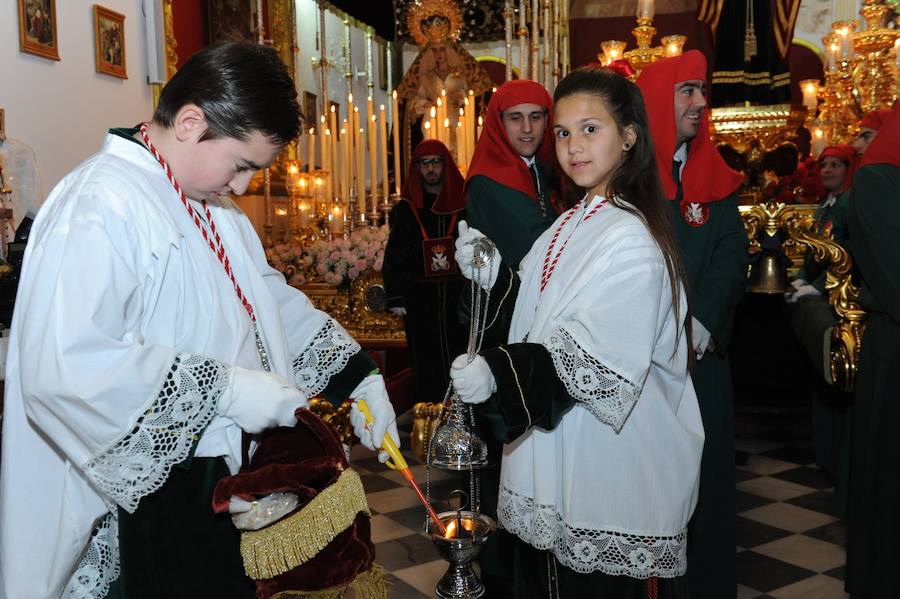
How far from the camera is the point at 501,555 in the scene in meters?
3.12

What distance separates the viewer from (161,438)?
55.9 inches

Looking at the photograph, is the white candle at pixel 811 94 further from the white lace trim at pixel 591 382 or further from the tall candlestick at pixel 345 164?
the white lace trim at pixel 591 382

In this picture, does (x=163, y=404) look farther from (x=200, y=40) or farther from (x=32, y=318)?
(x=200, y=40)

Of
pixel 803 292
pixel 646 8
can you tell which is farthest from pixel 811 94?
pixel 803 292

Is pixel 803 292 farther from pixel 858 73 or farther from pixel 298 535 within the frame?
pixel 298 535

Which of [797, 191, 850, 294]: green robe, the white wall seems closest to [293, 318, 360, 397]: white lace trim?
[797, 191, 850, 294]: green robe

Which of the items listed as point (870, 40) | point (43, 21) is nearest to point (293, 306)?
point (43, 21)

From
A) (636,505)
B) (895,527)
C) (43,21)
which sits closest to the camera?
(636,505)

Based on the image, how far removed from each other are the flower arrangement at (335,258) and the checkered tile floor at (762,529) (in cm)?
120

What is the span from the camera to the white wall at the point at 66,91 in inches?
187

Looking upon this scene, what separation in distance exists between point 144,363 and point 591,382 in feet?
2.96

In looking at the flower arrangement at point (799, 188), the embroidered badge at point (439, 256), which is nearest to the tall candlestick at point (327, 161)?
the embroidered badge at point (439, 256)

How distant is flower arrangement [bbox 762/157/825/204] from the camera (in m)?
7.80

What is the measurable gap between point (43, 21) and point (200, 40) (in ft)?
7.54
